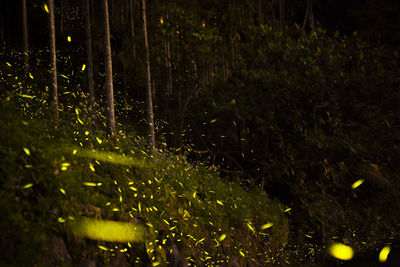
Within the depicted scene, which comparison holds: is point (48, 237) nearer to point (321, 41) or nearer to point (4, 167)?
point (4, 167)

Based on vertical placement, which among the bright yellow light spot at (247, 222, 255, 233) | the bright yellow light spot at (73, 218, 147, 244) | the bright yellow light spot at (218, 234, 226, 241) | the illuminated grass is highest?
the illuminated grass

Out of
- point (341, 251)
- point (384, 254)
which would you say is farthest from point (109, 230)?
point (384, 254)

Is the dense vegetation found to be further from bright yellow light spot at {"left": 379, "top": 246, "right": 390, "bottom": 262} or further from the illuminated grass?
bright yellow light spot at {"left": 379, "top": 246, "right": 390, "bottom": 262}

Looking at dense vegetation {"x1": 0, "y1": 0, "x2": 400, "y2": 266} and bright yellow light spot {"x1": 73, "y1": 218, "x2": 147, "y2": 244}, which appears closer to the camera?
bright yellow light spot {"x1": 73, "y1": 218, "x2": 147, "y2": 244}

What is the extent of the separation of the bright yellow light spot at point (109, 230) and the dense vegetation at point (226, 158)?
11 cm

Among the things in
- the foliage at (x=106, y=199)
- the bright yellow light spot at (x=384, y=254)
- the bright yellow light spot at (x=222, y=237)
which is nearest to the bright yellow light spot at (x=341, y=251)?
the bright yellow light spot at (x=384, y=254)

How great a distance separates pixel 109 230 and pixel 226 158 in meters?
10.7

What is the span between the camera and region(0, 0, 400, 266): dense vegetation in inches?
244

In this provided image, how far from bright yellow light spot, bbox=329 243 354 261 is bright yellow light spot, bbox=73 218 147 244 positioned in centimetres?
1077

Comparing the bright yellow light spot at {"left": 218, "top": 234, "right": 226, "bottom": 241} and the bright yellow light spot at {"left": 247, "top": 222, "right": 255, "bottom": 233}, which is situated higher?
the bright yellow light spot at {"left": 218, "top": 234, "right": 226, "bottom": 241}

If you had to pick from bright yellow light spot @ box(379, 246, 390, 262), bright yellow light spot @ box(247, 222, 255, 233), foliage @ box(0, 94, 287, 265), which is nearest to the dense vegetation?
foliage @ box(0, 94, 287, 265)

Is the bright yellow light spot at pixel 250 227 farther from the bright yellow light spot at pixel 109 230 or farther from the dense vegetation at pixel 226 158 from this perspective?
the bright yellow light spot at pixel 109 230

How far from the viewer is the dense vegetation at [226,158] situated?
20.3 ft

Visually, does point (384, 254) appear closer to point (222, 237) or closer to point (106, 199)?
point (222, 237)
